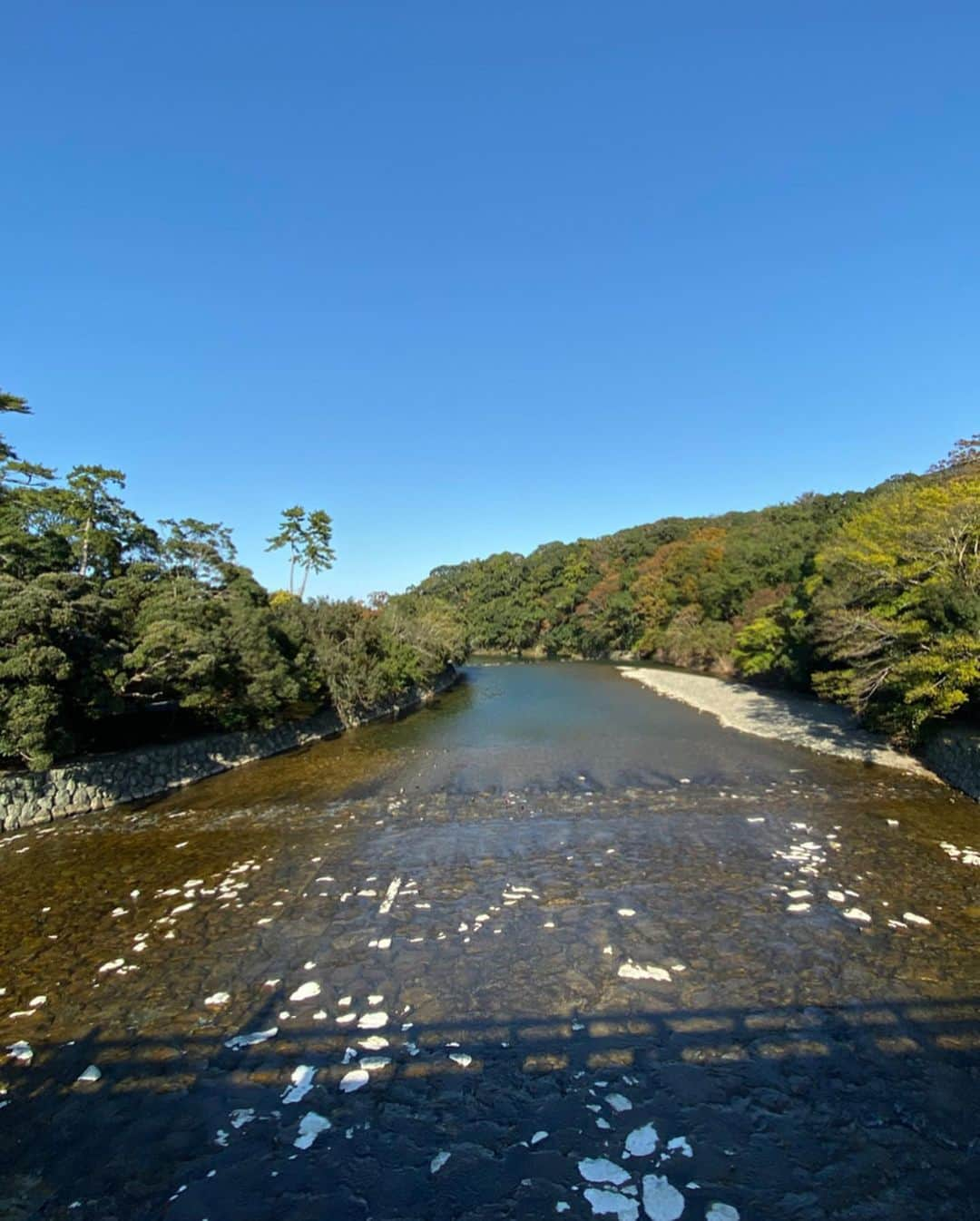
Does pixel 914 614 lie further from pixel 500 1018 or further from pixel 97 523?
pixel 97 523

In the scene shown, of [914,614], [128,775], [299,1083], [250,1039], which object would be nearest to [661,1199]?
[299,1083]

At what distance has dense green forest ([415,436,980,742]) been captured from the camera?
16031mm

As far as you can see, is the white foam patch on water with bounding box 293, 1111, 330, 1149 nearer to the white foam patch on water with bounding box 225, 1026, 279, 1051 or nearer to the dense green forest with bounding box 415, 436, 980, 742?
the white foam patch on water with bounding box 225, 1026, 279, 1051

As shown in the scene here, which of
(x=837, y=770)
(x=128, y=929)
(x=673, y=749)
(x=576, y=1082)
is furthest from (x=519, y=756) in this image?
(x=576, y=1082)

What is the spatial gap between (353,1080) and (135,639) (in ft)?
47.7

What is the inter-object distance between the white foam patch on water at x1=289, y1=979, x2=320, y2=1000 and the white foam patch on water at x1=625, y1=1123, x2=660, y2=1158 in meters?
3.87

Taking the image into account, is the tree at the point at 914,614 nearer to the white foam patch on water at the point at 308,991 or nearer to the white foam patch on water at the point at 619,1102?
the white foam patch on water at the point at 619,1102

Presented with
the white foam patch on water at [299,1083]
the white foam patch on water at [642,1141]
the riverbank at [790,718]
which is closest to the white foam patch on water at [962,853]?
the riverbank at [790,718]

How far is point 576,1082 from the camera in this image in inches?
225

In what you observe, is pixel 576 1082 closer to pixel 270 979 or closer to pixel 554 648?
pixel 270 979

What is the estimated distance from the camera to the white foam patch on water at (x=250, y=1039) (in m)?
6.41

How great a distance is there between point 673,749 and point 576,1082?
16.2 meters

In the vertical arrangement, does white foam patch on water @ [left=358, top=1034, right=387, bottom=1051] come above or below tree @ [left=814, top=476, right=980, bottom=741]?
below

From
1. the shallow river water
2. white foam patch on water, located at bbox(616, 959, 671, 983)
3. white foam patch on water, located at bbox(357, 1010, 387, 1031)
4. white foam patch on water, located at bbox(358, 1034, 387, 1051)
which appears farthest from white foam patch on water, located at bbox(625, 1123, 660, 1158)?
white foam patch on water, located at bbox(357, 1010, 387, 1031)
